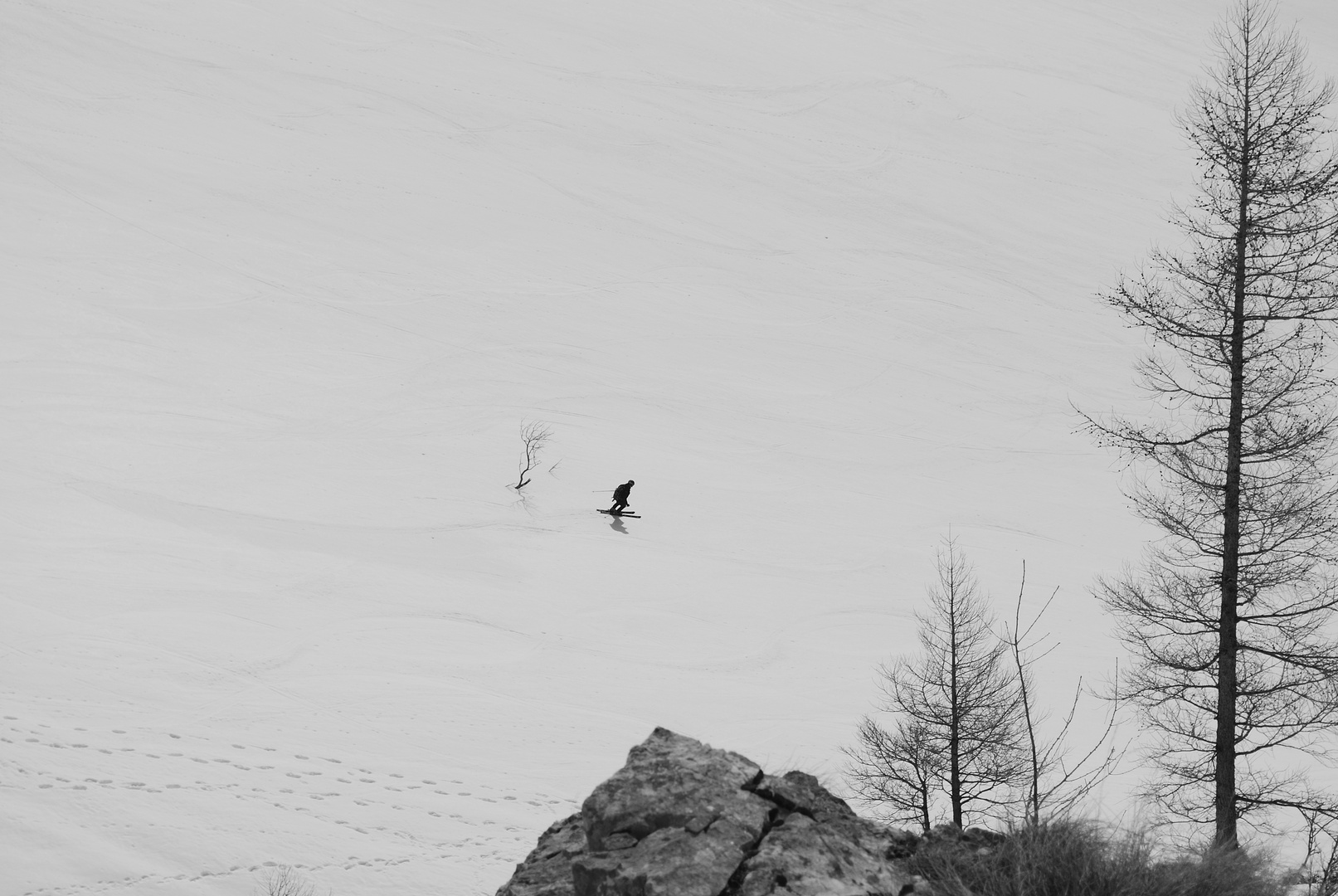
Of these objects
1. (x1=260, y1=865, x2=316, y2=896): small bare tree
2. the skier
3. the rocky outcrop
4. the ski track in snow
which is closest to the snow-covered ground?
the ski track in snow

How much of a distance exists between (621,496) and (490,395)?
956cm

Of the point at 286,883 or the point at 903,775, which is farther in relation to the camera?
the point at 903,775

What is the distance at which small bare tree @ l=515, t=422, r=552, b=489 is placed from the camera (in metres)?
28.4

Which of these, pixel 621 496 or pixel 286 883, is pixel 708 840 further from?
pixel 621 496

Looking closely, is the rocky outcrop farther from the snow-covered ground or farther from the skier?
the skier

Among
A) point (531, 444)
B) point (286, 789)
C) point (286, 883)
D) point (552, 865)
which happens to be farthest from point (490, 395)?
point (552, 865)

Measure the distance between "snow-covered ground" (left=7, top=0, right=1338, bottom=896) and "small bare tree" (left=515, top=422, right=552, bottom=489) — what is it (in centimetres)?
45

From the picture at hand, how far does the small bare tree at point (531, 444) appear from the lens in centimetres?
2839

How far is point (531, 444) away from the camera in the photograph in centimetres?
3045

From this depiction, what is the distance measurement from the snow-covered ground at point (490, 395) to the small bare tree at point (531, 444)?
0.45m

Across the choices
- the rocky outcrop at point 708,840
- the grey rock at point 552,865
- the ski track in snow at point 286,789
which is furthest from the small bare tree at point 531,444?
the rocky outcrop at point 708,840

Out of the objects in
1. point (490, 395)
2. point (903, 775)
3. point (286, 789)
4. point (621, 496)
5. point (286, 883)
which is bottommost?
point (286, 883)

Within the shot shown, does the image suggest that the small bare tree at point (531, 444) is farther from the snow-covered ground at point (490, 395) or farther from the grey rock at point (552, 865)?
the grey rock at point (552, 865)

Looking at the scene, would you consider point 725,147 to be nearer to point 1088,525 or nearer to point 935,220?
point 935,220
